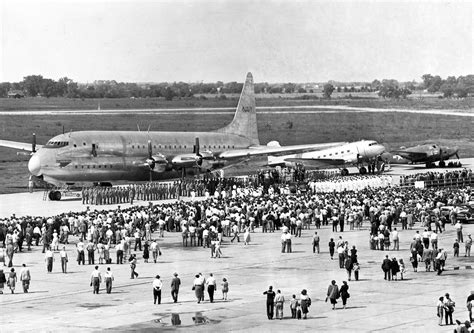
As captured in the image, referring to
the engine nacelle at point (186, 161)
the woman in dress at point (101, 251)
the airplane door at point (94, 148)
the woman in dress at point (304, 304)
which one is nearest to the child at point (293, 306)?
the woman in dress at point (304, 304)

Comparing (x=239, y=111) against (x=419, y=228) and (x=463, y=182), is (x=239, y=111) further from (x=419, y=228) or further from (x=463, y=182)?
(x=419, y=228)

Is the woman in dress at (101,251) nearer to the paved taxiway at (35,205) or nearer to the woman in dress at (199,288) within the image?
the woman in dress at (199,288)

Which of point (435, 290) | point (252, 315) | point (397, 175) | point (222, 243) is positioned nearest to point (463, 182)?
point (397, 175)

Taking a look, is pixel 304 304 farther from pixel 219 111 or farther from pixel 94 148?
pixel 219 111

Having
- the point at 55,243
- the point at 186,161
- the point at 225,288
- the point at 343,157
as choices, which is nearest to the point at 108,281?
the point at 225,288

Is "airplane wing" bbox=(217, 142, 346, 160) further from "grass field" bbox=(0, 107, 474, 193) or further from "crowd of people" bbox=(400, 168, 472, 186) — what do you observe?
"grass field" bbox=(0, 107, 474, 193)

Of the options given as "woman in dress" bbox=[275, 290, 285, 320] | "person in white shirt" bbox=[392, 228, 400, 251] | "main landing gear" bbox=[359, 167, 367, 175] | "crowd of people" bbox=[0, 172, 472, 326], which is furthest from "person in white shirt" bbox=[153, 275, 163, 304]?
"main landing gear" bbox=[359, 167, 367, 175]

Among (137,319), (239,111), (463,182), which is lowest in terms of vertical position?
(137,319)
